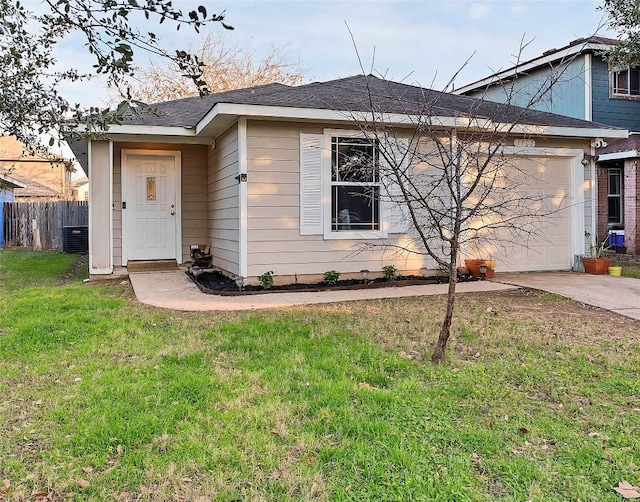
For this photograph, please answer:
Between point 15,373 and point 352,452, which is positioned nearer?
point 352,452

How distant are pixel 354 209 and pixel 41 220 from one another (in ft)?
44.0

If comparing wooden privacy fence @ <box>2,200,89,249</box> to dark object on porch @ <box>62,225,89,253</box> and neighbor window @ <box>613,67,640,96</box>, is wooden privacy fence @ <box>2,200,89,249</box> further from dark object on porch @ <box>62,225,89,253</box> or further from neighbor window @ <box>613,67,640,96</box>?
neighbor window @ <box>613,67,640,96</box>

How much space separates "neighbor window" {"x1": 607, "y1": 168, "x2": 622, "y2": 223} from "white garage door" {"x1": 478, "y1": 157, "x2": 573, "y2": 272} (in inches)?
231

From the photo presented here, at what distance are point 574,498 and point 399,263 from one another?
6027 millimetres

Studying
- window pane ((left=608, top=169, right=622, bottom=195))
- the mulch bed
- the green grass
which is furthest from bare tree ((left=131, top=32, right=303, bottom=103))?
the green grass

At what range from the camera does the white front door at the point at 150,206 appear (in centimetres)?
950

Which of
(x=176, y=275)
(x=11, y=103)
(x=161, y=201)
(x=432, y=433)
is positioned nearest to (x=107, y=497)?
(x=432, y=433)

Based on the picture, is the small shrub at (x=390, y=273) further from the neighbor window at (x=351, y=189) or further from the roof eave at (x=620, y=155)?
the roof eave at (x=620, y=155)

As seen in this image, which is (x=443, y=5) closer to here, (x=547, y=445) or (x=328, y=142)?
(x=328, y=142)

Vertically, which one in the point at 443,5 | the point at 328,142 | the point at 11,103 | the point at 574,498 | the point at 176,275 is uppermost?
the point at 443,5

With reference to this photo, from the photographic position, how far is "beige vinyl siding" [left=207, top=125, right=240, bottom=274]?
302 inches

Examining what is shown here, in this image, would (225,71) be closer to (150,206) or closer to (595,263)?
(150,206)

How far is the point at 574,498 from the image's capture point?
222cm

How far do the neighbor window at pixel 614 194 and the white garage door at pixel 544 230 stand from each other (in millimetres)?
5870
